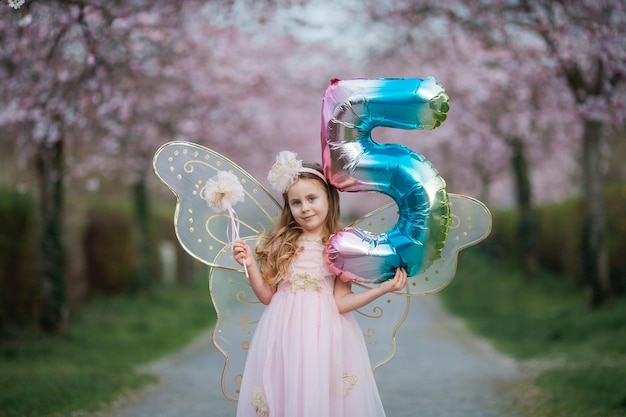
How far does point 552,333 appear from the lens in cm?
1145

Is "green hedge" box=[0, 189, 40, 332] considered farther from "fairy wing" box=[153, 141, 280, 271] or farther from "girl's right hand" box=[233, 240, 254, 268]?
"girl's right hand" box=[233, 240, 254, 268]

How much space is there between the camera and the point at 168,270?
20703 mm

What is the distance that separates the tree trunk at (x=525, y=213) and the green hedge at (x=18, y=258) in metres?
10.2

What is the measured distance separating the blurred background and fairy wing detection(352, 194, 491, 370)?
2745 mm

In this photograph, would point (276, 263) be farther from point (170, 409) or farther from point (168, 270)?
point (168, 270)

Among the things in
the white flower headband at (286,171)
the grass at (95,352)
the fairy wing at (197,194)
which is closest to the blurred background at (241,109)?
the grass at (95,352)

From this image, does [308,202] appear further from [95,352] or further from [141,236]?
[141,236]

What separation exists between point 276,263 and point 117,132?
343 inches

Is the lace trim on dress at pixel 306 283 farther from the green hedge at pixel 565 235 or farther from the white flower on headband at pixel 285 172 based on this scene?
the green hedge at pixel 565 235

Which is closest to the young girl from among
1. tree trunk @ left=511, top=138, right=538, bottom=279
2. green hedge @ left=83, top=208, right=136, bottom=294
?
green hedge @ left=83, top=208, right=136, bottom=294

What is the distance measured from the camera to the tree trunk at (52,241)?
11.2 meters

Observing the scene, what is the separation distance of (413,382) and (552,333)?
3.53 meters

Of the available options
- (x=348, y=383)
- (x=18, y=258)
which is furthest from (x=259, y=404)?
(x=18, y=258)

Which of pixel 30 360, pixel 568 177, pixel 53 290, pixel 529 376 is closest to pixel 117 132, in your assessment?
pixel 53 290
